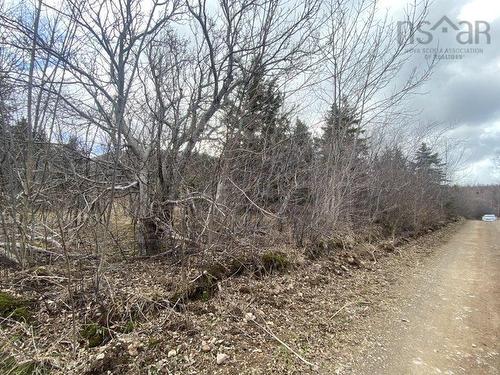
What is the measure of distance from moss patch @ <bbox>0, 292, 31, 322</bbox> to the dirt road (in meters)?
3.20

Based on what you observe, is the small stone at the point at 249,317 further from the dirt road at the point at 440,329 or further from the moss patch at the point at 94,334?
the moss patch at the point at 94,334

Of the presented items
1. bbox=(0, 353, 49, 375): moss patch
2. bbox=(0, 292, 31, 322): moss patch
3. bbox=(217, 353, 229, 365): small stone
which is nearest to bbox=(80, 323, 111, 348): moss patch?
bbox=(0, 353, 49, 375): moss patch

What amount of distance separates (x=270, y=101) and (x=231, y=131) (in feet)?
5.54

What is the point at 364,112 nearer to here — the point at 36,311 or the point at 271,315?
the point at 271,315

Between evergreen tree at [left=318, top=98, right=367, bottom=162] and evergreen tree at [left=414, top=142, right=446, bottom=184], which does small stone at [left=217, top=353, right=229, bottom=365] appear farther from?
evergreen tree at [left=414, top=142, right=446, bottom=184]

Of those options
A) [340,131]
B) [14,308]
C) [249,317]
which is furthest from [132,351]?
[340,131]

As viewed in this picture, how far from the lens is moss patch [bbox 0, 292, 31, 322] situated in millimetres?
2787

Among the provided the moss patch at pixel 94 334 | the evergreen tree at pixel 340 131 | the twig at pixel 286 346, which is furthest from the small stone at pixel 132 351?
the evergreen tree at pixel 340 131

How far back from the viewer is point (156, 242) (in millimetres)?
4930

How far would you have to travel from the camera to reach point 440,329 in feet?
10.9

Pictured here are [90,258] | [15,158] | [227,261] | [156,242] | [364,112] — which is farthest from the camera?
[364,112]

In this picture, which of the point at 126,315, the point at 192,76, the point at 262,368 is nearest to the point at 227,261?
the point at 126,315

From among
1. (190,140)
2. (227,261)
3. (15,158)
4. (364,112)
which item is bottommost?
(227,261)

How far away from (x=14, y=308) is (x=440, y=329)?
4622 millimetres
